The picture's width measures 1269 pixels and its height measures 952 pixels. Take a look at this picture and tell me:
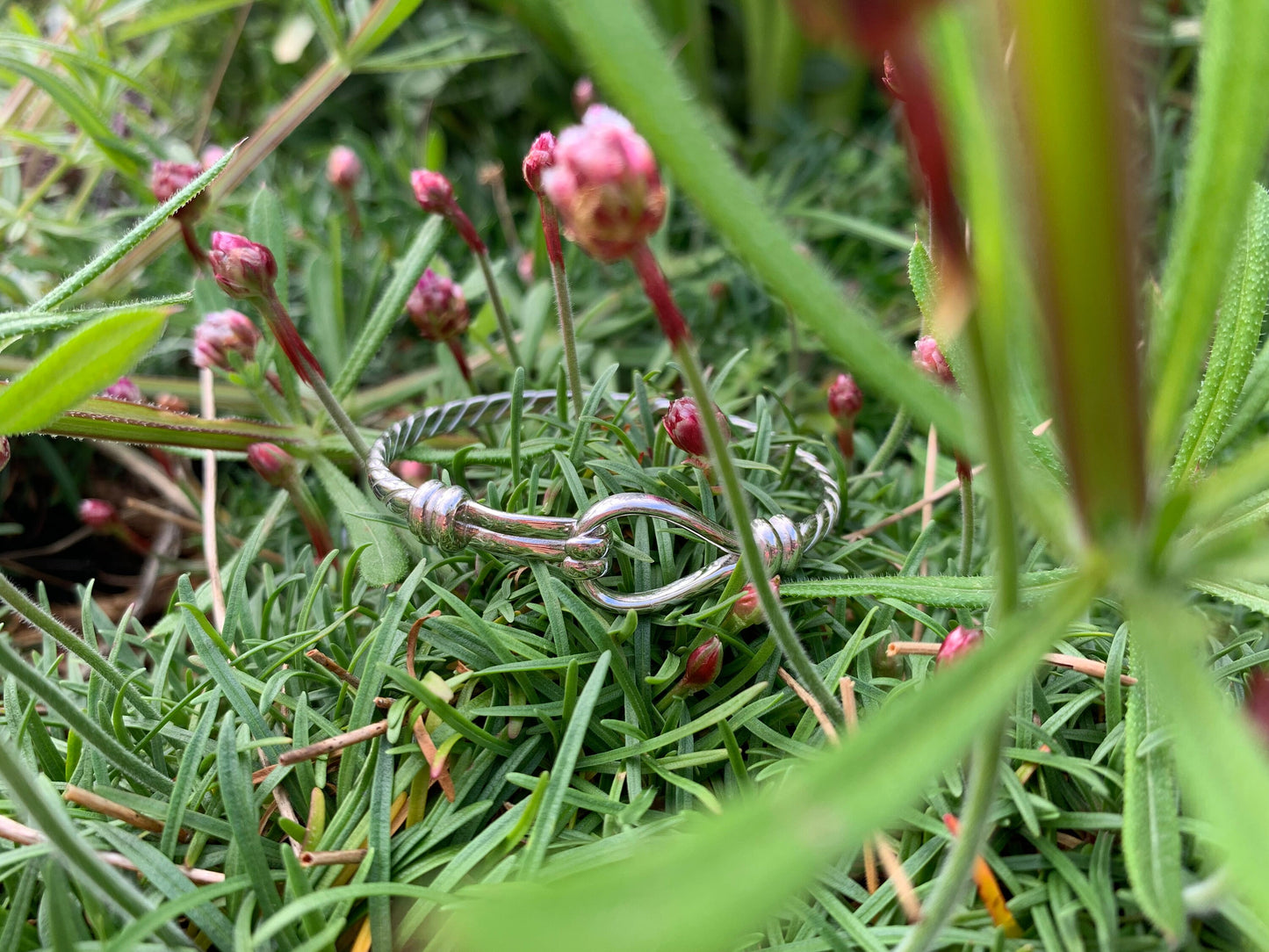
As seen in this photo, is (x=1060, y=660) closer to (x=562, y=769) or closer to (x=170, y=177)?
(x=562, y=769)

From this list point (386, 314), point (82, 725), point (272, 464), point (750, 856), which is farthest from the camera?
point (386, 314)

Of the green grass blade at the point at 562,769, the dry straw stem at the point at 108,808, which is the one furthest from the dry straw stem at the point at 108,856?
the green grass blade at the point at 562,769

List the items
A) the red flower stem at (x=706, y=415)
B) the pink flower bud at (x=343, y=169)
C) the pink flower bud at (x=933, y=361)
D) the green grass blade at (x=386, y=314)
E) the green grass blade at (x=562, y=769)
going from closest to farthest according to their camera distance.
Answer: the red flower stem at (x=706, y=415)
the green grass blade at (x=562, y=769)
the pink flower bud at (x=933, y=361)
the green grass blade at (x=386, y=314)
the pink flower bud at (x=343, y=169)

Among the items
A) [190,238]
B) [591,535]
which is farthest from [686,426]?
[190,238]

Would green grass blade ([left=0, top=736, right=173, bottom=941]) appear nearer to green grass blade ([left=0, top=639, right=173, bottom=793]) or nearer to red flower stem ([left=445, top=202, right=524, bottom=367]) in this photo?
green grass blade ([left=0, top=639, right=173, bottom=793])

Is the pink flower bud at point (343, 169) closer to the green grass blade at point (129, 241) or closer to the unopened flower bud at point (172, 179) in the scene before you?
the unopened flower bud at point (172, 179)

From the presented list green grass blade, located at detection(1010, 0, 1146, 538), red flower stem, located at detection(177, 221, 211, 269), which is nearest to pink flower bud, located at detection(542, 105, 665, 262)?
green grass blade, located at detection(1010, 0, 1146, 538)
